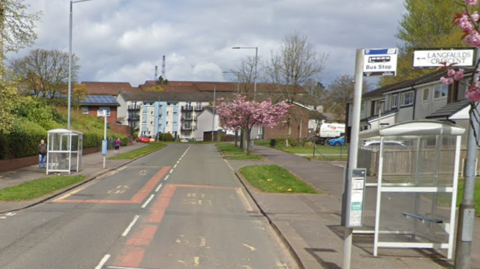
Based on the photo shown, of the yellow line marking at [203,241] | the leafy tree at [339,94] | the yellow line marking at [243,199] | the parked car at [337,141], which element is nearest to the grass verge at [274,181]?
the yellow line marking at [243,199]

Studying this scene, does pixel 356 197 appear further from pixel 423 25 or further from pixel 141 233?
pixel 423 25

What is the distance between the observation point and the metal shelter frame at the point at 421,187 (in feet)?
24.9

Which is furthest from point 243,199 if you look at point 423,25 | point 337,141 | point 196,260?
point 337,141

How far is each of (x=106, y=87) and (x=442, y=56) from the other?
472ft

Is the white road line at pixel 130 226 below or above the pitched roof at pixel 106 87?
below

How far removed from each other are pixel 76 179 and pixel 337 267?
15.5m

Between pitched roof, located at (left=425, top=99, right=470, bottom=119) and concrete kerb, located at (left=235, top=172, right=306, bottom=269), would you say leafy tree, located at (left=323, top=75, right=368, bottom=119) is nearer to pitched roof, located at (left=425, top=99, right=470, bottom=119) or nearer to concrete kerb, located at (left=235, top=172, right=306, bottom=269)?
pitched roof, located at (left=425, top=99, right=470, bottom=119)

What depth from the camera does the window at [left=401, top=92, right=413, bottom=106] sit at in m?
41.2

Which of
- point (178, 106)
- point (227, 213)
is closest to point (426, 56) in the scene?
point (227, 213)

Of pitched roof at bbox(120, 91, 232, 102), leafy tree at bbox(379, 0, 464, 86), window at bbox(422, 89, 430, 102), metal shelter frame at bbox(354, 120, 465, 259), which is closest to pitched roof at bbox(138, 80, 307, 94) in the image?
pitched roof at bbox(120, 91, 232, 102)

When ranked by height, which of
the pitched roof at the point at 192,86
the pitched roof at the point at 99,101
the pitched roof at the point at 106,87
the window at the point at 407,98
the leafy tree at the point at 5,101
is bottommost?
the leafy tree at the point at 5,101

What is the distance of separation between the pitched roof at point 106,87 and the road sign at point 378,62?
443 ft

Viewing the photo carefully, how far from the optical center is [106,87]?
5600 inches

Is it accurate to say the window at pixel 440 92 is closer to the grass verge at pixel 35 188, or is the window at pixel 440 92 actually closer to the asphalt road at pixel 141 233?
the asphalt road at pixel 141 233
